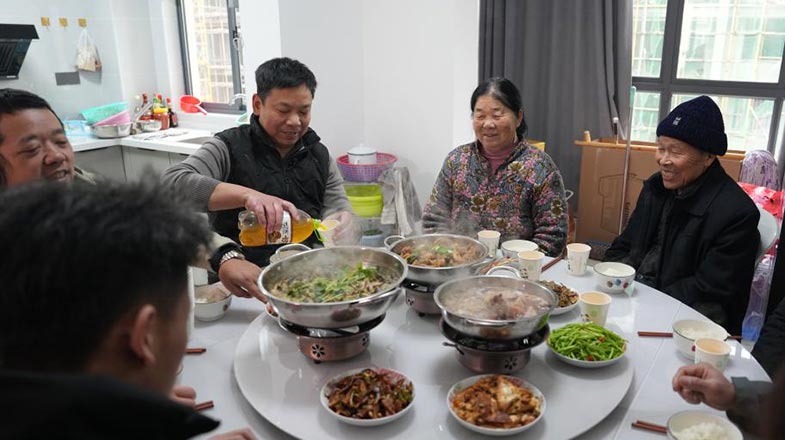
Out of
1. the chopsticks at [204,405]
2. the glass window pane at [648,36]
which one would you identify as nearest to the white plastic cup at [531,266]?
the chopsticks at [204,405]

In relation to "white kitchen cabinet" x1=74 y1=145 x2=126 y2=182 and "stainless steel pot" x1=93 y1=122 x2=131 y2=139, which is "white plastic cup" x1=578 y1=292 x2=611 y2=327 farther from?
"stainless steel pot" x1=93 y1=122 x2=131 y2=139

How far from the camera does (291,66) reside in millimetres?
2262

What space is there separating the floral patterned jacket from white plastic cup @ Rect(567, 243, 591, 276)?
0.45m

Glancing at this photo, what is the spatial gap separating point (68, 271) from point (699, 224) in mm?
2188

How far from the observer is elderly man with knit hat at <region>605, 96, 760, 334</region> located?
6.81 ft

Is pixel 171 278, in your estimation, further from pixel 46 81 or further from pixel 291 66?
pixel 46 81

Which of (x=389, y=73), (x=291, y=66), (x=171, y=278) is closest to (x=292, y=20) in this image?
(x=389, y=73)

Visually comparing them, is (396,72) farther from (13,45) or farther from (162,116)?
(13,45)

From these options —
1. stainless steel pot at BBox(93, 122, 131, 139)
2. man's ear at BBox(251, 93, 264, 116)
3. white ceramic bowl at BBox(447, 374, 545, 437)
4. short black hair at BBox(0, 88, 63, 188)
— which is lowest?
white ceramic bowl at BBox(447, 374, 545, 437)

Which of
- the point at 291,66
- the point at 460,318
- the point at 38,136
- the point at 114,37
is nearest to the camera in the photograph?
the point at 460,318

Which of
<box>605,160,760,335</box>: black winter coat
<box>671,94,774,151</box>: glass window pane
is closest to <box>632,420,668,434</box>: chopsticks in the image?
<box>605,160,760,335</box>: black winter coat

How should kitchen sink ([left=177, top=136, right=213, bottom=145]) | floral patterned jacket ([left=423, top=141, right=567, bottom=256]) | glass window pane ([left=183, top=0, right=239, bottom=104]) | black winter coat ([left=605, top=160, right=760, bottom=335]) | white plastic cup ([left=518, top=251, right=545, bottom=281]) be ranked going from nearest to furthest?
white plastic cup ([left=518, top=251, right=545, bottom=281]) < black winter coat ([left=605, top=160, right=760, bottom=335]) < floral patterned jacket ([left=423, top=141, right=567, bottom=256]) < kitchen sink ([left=177, top=136, right=213, bottom=145]) < glass window pane ([left=183, top=0, right=239, bottom=104])

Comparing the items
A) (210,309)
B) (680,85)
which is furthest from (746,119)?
(210,309)

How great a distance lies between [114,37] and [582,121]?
3911 mm
